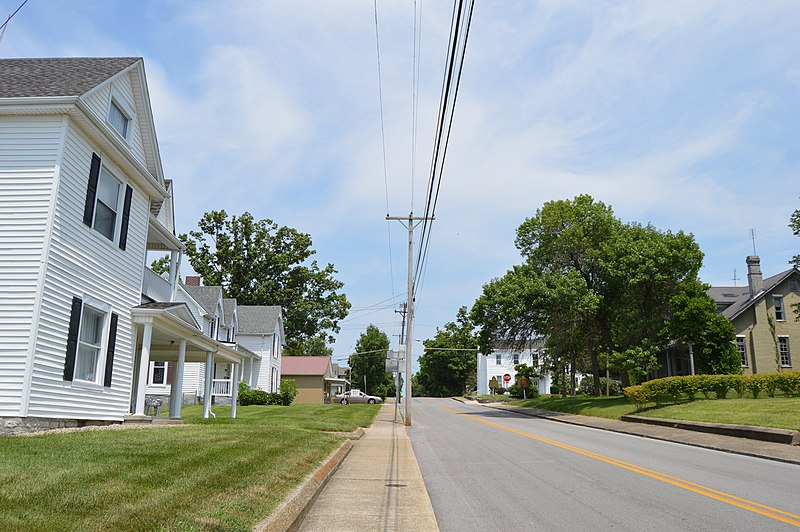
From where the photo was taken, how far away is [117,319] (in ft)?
56.7

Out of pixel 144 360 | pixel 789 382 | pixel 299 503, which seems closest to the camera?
pixel 299 503

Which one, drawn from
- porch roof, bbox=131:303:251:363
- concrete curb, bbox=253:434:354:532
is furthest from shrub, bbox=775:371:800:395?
porch roof, bbox=131:303:251:363

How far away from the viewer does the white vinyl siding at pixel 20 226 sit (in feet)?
43.5

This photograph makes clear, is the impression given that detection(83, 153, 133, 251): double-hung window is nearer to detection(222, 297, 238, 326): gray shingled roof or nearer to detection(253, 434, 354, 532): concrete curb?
detection(253, 434, 354, 532): concrete curb

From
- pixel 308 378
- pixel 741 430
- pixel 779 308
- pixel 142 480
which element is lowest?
pixel 142 480

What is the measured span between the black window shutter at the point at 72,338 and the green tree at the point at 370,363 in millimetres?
84212

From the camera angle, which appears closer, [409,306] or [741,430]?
[741,430]

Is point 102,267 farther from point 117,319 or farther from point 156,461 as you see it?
point 156,461

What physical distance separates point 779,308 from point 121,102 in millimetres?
39454

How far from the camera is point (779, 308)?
4059 cm

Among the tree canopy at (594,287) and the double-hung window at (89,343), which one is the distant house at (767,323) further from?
the double-hung window at (89,343)

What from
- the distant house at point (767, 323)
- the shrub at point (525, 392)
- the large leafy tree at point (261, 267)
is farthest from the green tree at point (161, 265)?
the distant house at point (767, 323)

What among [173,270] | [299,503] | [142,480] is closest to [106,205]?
[173,270]

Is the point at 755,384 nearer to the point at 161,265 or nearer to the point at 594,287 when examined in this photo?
the point at 594,287
